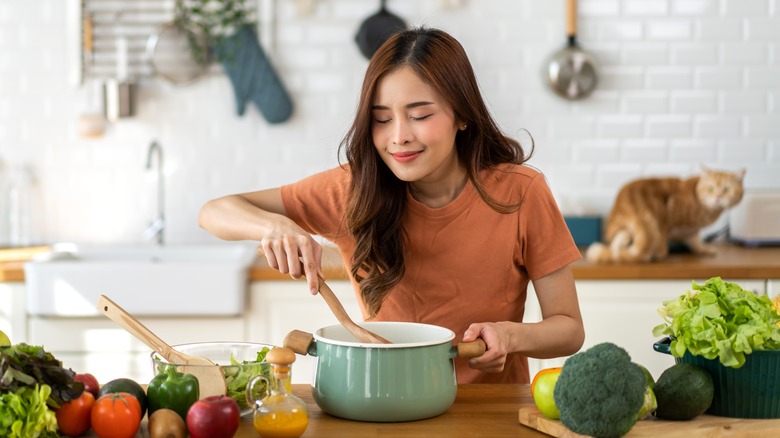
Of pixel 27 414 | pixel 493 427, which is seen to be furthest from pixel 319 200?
pixel 27 414

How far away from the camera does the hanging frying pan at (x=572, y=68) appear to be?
3.70 metres

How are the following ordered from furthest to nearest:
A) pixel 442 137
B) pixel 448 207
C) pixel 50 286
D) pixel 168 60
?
pixel 168 60 < pixel 50 286 < pixel 448 207 < pixel 442 137

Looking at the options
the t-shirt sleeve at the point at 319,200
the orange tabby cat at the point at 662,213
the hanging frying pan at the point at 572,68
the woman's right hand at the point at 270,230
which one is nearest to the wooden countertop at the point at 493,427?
the woman's right hand at the point at 270,230

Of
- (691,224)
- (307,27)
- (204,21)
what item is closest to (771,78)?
(691,224)

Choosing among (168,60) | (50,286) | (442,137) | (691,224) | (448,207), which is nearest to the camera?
(442,137)

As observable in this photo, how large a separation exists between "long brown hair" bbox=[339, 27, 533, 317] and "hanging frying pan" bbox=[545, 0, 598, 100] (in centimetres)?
174

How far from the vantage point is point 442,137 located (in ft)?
6.01

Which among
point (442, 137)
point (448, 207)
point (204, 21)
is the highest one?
point (204, 21)

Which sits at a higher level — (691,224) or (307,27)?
(307,27)

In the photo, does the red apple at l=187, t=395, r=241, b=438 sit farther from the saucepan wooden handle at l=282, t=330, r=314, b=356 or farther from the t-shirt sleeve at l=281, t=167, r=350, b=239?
the t-shirt sleeve at l=281, t=167, r=350, b=239

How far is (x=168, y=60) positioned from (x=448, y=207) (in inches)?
82.5

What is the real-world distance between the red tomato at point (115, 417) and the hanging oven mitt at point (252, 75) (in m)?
2.48

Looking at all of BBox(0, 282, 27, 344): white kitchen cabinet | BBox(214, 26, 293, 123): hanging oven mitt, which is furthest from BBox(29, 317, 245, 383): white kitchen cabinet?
BBox(214, 26, 293, 123): hanging oven mitt

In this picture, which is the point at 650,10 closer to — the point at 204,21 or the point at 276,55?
the point at 276,55
